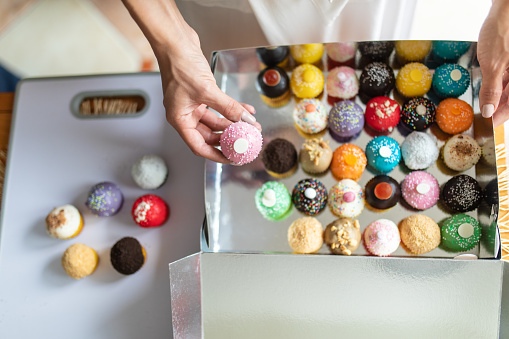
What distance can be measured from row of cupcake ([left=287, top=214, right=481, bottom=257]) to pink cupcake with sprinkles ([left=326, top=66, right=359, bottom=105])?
32 cm

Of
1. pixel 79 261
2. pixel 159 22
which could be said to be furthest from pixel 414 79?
pixel 79 261

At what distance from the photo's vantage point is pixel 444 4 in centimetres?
166

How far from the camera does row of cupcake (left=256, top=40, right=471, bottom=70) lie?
0.93 meters

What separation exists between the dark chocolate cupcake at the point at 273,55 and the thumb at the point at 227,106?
21 cm

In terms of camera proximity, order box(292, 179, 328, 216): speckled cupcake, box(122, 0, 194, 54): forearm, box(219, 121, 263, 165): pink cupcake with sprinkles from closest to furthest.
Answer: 1. box(122, 0, 194, 54): forearm
2. box(219, 121, 263, 165): pink cupcake with sprinkles
3. box(292, 179, 328, 216): speckled cupcake

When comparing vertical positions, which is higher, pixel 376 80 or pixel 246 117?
pixel 376 80

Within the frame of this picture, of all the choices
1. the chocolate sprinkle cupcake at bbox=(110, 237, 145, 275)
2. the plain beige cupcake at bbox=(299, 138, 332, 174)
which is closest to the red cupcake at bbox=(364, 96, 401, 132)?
the plain beige cupcake at bbox=(299, 138, 332, 174)

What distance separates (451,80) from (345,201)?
38 centimetres

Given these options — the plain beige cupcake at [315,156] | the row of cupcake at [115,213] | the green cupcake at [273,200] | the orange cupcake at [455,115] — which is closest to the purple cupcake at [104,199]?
the row of cupcake at [115,213]

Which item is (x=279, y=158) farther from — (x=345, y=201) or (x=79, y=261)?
(x=79, y=261)

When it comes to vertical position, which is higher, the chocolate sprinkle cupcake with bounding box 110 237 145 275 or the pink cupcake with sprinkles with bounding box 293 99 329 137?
the pink cupcake with sprinkles with bounding box 293 99 329 137

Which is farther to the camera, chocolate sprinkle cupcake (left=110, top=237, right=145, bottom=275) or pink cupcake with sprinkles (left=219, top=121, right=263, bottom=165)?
chocolate sprinkle cupcake (left=110, top=237, right=145, bottom=275)

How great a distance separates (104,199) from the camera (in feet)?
3.27

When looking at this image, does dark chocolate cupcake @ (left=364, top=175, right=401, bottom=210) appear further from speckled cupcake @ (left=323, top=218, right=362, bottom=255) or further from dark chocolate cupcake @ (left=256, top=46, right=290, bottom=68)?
dark chocolate cupcake @ (left=256, top=46, right=290, bottom=68)
